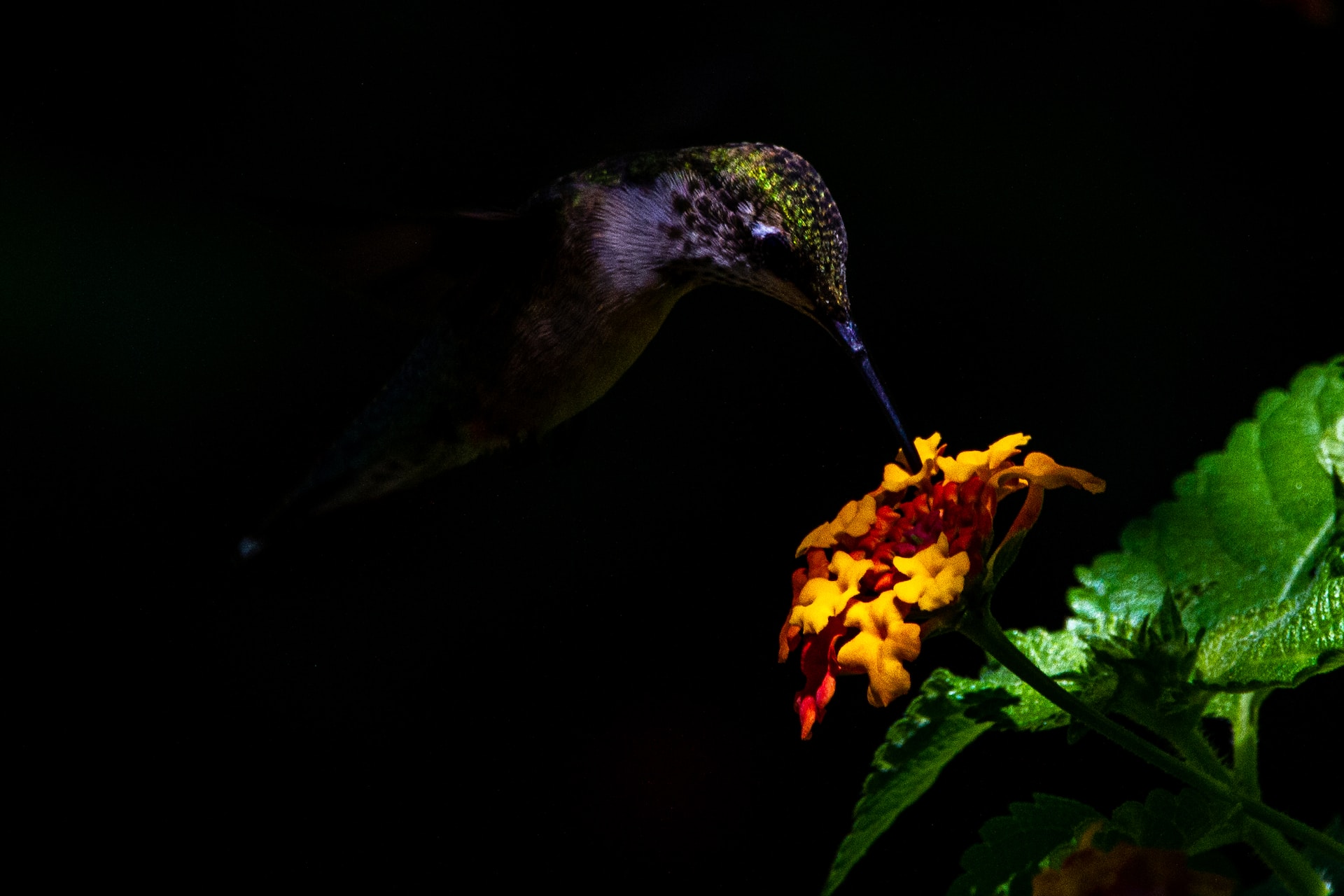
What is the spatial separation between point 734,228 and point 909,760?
220 millimetres

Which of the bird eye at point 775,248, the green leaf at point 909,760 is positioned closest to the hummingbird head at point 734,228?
the bird eye at point 775,248

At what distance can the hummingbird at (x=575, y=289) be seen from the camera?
17.1 inches

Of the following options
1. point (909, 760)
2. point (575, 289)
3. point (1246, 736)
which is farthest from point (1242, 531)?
point (575, 289)

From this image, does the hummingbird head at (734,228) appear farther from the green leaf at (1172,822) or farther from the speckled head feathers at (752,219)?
the green leaf at (1172,822)

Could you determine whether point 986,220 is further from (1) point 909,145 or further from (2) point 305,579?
(2) point 305,579

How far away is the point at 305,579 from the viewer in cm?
70

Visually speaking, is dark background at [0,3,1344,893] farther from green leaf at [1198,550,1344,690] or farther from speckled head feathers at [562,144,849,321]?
green leaf at [1198,550,1344,690]

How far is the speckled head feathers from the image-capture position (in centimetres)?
42

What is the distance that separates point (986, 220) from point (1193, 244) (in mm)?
163

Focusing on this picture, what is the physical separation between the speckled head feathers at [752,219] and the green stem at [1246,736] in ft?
0.72

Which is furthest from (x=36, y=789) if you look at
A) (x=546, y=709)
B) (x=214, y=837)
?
(x=546, y=709)

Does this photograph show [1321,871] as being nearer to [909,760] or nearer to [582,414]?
[909,760]

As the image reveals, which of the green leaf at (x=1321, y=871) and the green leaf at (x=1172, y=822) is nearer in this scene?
the green leaf at (x=1172, y=822)

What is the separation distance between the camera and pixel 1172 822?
34 cm
